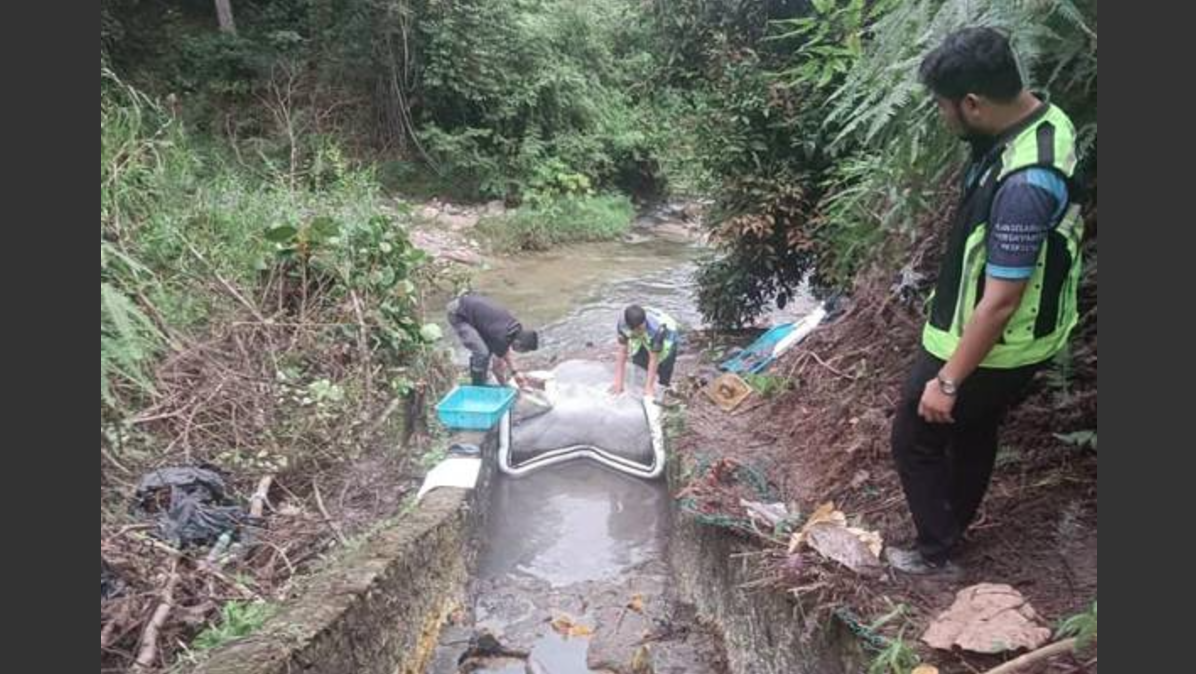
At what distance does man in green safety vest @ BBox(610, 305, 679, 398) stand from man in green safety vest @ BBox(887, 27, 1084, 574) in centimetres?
448

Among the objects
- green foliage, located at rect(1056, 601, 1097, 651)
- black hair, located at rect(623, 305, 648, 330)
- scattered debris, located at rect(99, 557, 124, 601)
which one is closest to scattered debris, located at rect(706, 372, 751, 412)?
black hair, located at rect(623, 305, 648, 330)

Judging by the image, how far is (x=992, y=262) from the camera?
2.50 metres

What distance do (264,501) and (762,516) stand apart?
2.71m

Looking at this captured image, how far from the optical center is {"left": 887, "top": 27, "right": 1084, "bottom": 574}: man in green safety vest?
2.47 metres

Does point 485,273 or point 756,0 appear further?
point 485,273

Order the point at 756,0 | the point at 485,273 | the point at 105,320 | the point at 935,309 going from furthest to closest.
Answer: the point at 485,273 < the point at 756,0 < the point at 105,320 < the point at 935,309

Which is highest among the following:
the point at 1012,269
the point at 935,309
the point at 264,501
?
the point at 1012,269

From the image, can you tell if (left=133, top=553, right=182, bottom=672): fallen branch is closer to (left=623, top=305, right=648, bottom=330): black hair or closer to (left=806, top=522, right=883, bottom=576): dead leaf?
(left=806, top=522, right=883, bottom=576): dead leaf

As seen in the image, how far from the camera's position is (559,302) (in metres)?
14.4

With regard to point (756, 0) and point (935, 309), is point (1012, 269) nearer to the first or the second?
point (935, 309)

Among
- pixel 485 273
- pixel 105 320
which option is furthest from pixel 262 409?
pixel 485 273

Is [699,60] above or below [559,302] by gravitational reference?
above

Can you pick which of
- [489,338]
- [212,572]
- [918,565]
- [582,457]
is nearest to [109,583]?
[212,572]

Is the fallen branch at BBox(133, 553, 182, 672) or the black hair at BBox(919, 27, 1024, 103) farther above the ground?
the black hair at BBox(919, 27, 1024, 103)
